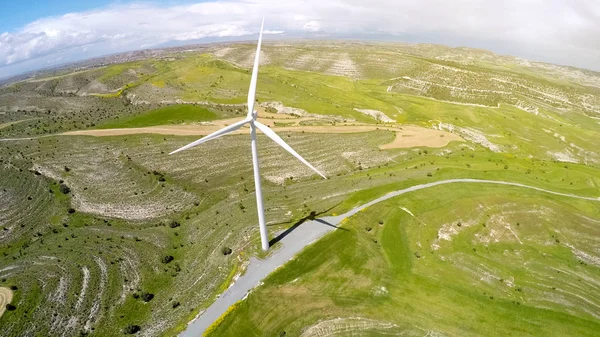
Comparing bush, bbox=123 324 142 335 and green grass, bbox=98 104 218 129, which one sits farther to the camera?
green grass, bbox=98 104 218 129

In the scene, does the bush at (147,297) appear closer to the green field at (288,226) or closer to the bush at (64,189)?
the green field at (288,226)

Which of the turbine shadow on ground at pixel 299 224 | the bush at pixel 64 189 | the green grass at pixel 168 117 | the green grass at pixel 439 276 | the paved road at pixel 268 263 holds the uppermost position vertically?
the green grass at pixel 168 117

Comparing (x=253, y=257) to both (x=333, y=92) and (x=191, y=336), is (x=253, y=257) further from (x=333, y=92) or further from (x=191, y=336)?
(x=333, y=92)

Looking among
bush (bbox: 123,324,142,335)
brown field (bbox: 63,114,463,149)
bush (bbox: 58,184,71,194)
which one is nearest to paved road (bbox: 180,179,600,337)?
bush (bbox: 123,324,142,335)

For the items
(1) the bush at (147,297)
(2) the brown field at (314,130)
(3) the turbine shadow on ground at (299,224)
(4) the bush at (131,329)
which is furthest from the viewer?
(2) the brown field at (314,130)

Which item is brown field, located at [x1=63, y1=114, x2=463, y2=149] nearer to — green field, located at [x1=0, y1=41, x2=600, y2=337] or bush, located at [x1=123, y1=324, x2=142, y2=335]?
green field, located at [x1=0, y1=41, x2=600, y2=337]

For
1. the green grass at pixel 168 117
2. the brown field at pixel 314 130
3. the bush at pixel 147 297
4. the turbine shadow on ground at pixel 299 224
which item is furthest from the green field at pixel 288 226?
the brown field at pixel 314 130

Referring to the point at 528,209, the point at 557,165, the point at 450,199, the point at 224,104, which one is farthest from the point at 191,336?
the point at 224,104
